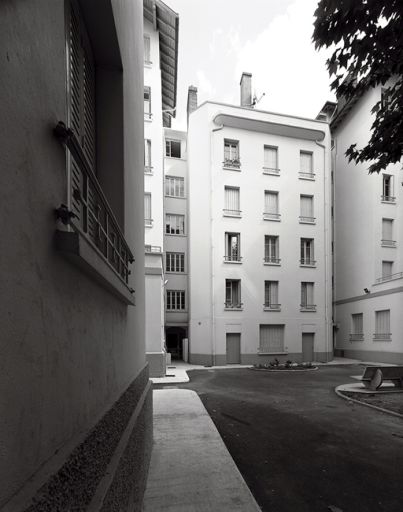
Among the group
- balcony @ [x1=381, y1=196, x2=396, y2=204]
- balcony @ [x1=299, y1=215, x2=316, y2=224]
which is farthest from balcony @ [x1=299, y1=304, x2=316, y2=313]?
balcony @ [x1=381, y1=196, x2=396, y2=204]

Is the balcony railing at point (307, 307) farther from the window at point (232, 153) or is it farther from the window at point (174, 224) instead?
the window at point (232, 153)

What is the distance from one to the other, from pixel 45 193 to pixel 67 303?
1.94 ft

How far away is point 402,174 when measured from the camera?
25.6m

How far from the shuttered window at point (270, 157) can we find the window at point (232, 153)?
7.27ft

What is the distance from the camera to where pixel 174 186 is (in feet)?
90.7

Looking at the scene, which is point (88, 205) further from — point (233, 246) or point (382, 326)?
point (382, 326)

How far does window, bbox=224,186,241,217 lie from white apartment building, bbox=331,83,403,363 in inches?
359

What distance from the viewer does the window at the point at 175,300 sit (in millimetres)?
26188

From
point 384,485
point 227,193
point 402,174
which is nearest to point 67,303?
point 384,485

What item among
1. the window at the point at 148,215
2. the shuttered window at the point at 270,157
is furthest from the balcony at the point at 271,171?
the window at the point at 148,215

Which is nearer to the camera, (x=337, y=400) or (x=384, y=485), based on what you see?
(x=384, y=485)

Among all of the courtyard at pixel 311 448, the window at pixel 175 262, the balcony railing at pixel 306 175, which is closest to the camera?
the courtyard at pixel 311 448

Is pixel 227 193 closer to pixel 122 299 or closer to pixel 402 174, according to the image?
pixel 402 174

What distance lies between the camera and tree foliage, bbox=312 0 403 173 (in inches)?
205
